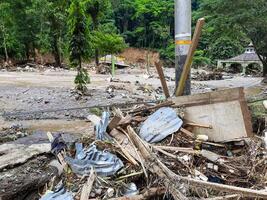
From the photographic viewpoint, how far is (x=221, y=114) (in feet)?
15.7

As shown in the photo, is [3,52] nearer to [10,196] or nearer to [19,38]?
[19,38]

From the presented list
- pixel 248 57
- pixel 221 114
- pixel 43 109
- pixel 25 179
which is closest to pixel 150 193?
pixel 25 179

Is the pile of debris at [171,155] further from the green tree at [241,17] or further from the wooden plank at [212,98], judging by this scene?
the green tree at [241,17]

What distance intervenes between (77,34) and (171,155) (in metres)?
8.54

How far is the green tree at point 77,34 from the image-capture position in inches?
461

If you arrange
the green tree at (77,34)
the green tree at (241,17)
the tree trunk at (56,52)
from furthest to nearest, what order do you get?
the tree trunk at (56,52), the green tree at (241,17), the green tree at (77,34)

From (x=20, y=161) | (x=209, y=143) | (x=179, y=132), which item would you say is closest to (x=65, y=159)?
(x=20, y=161)

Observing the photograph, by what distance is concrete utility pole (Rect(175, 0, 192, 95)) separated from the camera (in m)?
6.00

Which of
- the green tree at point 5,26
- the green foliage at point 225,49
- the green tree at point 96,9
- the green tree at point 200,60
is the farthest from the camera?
the green foliage at point 225,49

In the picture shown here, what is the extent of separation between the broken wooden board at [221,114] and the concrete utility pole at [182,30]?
1.05 meters

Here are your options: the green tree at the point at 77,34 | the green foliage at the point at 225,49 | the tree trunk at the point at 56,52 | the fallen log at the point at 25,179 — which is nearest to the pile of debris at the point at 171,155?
the fallen log at the point at 25,179

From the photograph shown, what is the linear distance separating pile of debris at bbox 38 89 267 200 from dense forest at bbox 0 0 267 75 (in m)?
7.67

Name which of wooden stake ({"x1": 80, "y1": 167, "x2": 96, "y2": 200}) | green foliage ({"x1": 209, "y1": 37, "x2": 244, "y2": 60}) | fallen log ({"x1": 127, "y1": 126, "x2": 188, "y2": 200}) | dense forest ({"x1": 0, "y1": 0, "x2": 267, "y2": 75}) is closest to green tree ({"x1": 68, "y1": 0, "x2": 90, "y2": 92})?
dense forest ({"x1": 0, "y1": 0, "x2": 267, "y2": 75})

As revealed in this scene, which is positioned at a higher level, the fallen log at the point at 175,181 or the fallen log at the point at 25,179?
the fallen log at the point at 175,181
